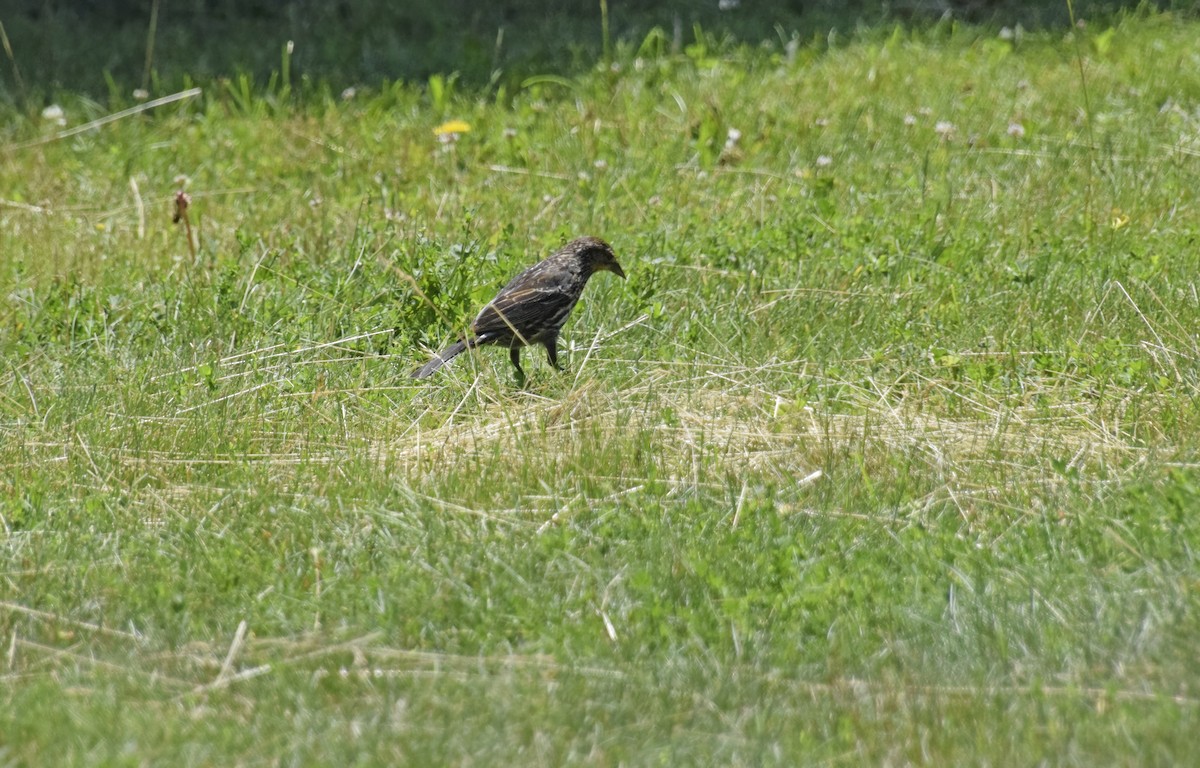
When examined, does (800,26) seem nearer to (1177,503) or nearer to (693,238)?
(693,238)

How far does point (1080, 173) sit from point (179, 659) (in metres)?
5.60

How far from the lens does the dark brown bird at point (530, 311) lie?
591 cm

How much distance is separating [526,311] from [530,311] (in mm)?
22

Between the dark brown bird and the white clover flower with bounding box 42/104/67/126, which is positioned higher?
the white clover flower with bounding box 42/104/67/126

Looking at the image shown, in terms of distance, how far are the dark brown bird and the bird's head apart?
4 cm

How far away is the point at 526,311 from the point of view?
233 inches

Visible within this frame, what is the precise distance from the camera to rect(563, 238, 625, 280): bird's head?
21.1 feet

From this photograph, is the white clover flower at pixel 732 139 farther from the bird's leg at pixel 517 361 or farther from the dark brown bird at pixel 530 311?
the bird's leg at pixel 517 361

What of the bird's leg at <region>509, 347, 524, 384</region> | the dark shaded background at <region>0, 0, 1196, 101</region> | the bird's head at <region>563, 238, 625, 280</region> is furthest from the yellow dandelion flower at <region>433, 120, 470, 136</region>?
the bird's leg at <region>509, 347, 524, 384</region>

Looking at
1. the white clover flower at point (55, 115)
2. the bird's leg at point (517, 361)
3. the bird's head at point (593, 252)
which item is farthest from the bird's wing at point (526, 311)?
the white clover flower at point (55, 115)

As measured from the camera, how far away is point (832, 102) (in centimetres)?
899

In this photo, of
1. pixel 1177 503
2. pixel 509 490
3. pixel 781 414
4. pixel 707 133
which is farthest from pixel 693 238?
pixel 1177 503

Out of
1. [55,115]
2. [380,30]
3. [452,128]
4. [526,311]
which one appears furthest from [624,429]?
[380,30]

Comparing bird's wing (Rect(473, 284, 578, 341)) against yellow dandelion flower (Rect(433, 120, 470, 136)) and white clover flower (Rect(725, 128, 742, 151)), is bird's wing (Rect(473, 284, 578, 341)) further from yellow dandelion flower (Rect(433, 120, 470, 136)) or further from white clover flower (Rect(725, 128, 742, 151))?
yellow dandelion flower (Rect(433, 120, 470, 136))
